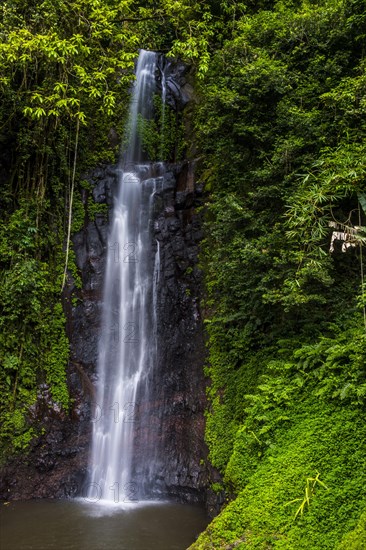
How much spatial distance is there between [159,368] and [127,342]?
3.01 ft

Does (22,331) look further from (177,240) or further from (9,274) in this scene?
(177,240)

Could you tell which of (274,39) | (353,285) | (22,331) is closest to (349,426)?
(353,285)

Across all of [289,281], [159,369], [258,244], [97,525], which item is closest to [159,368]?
[159,369]

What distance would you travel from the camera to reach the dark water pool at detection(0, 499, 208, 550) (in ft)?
18.3

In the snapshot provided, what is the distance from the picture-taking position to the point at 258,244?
6324 mm

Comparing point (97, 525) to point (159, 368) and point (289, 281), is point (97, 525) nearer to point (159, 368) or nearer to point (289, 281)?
point (159, 368)

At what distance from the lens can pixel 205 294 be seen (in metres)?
8.62

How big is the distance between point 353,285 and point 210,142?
156 inches

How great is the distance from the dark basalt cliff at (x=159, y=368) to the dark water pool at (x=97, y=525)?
57cm

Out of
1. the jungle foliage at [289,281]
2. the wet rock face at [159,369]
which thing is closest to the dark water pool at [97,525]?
the wet rock face at [159,369]

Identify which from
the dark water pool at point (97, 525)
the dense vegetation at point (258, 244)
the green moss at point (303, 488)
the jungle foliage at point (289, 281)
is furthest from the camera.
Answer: the dark water pool at point (97, 525)

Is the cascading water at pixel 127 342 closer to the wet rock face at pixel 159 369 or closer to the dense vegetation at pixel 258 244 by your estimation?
the wet rock face at pixel 159 369

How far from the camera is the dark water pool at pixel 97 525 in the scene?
558 centimetres

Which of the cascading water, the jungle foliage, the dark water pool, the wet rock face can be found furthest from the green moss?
the cascading water
